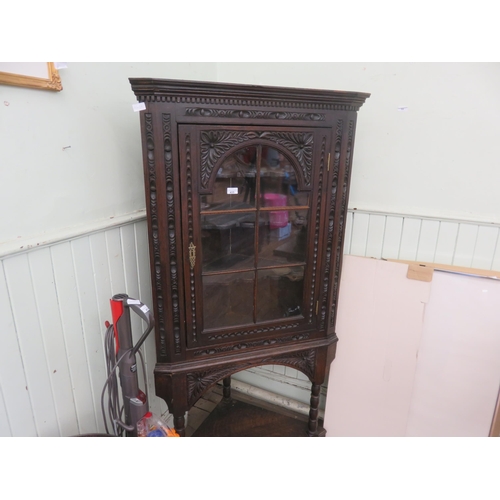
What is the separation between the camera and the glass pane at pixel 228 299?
3.90 feet

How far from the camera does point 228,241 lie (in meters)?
1.18

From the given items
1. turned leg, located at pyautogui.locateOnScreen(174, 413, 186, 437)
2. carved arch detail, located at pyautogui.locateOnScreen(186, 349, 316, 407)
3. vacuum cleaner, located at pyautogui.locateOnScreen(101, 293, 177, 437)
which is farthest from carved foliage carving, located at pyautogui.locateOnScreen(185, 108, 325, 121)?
turned leg, located at pyautogui.locateOnScreen(174, 413, 186, 437)

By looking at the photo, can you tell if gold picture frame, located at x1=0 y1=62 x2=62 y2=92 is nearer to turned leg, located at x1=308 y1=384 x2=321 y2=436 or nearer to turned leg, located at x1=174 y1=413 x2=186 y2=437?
turned leg, located at x1=174 y1=413 x2=186 y2=437

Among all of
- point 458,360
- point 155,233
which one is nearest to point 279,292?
point 155,233

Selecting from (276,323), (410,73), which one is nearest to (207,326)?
(276,323)

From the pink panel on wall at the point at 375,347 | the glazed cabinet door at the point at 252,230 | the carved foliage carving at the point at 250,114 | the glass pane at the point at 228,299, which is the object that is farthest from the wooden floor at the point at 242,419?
the carved foliage carving at the point at 250,114

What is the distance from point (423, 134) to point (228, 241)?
2.84 feet

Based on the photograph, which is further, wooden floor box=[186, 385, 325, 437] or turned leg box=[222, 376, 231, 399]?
turned leg box=[222, 376, 231, 399]

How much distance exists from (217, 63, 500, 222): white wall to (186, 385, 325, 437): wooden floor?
3.75 ft

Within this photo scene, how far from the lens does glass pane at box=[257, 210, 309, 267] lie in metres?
1.19

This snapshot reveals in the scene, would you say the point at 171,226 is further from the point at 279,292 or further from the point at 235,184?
the point at 279,292

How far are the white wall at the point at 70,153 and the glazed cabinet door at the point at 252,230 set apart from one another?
1.09 ft

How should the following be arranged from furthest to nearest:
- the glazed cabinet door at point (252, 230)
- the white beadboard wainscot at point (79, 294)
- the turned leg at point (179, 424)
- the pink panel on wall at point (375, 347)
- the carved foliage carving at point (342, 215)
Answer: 1. the pink panel on wall at point (375, 347)
2. the turned leg at point (179, 424)
3. the carved foliage carving at point (342, 215)
4. the glazed cabinet door at point (252, 230)
5. the white beadboard wainscot at point (79, 294)

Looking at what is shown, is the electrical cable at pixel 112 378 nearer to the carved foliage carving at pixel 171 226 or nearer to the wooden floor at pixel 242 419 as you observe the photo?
the carved foliage carving at pixel 171 226
